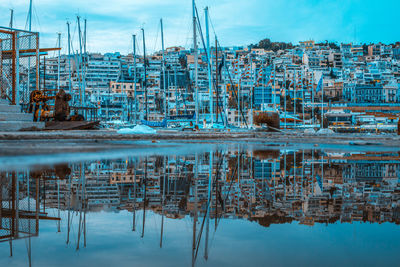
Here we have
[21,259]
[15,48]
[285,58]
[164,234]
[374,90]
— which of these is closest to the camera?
[21,259]

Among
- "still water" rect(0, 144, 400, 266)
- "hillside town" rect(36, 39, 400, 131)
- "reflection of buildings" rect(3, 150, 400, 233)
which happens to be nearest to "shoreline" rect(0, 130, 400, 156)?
"reflection of buildings" rect(3, 150, 400, 233)

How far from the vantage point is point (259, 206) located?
3473 mm

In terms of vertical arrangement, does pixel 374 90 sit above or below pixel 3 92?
above

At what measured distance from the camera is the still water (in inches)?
89.0

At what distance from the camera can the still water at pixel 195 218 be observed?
7.41 feet

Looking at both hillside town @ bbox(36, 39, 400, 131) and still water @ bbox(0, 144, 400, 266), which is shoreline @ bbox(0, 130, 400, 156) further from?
hillside town @ bbox(36, 39, 400, 131)

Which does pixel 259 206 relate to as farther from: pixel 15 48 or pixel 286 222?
pixel 15 48

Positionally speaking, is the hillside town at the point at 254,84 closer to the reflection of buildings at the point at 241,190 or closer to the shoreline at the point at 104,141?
the shoreline at the point at 104,141

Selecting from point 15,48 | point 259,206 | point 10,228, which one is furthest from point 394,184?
point 15,48

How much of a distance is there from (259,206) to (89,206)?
1270mm

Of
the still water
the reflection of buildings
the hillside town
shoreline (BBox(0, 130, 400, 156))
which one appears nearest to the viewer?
the still water

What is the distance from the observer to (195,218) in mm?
3080

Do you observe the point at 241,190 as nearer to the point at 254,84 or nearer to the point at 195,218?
the point at 195,218

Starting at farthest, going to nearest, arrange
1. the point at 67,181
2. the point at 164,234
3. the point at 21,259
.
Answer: the point at 67,181 → the point at 164,234 → the point at 21,259
